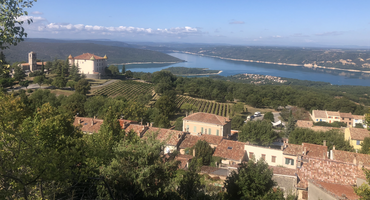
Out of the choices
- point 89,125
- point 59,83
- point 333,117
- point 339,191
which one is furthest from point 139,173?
point 59,83

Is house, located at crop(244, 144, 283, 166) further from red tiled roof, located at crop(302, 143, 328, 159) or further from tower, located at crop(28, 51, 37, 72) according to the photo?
tower, located at crop(28, 51, 37, 72)

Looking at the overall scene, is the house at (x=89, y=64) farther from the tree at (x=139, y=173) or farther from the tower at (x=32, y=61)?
the tree at (x=139, y=173)

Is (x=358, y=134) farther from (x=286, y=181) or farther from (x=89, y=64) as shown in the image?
(x=89, y=64)

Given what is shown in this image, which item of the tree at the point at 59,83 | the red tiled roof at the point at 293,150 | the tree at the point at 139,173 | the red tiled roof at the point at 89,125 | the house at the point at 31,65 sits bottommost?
the red tiled roof at the point at 293,150

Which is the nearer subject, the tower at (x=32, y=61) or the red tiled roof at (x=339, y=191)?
the red tiled roof at (x=339, y=191)

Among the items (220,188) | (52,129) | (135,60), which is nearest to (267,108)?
(220,188)

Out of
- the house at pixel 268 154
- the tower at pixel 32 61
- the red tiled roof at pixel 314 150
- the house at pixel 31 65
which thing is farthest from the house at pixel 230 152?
the tower at pixel 32 61

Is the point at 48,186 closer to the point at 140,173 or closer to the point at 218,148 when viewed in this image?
the point at 140,173

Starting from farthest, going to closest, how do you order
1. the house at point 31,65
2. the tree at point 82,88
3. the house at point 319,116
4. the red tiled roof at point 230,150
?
1. the house at point 31,65
2. the tree at point 82,88
3. the house at point 319,116
4. the red tiled roof at point 230,150
